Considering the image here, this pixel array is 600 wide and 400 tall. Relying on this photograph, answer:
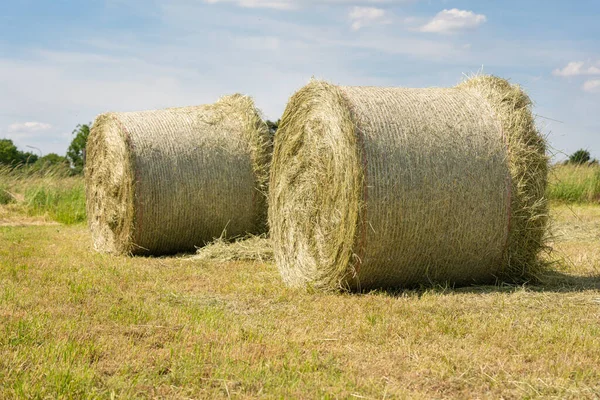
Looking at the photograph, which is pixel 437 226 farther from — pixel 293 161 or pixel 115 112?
pixel 115 112

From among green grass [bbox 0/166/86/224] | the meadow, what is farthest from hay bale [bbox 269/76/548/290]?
green grass [bbox 0/166/86/224]

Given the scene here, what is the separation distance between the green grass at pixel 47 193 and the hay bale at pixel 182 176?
253 inches

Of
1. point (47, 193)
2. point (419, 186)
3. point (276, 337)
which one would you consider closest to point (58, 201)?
point (47, 193)

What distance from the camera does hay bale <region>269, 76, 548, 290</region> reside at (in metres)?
6.36

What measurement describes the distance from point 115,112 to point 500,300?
20.4 ft

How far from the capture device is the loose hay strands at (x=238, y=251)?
9055 mm

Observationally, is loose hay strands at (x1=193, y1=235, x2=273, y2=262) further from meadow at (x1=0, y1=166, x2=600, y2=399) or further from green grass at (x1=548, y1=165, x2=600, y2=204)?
green grass at (x1=548, y1=165, x2=600, y2=204)

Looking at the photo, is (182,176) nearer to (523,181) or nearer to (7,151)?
(523,181)

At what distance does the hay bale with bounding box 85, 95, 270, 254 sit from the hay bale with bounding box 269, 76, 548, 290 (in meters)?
→ 2.60

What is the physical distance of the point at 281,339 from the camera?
4.83 m

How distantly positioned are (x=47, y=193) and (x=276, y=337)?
1383cm

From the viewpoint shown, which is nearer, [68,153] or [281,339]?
[281,339]

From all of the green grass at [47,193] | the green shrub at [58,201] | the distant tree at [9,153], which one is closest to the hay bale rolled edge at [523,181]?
the green grass at [47,193]

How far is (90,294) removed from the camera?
6.30 metres
